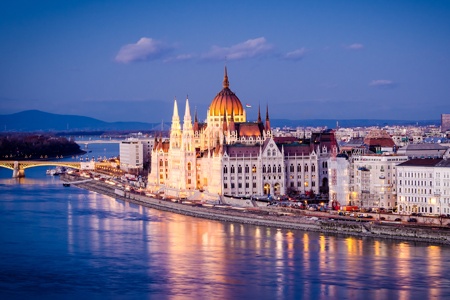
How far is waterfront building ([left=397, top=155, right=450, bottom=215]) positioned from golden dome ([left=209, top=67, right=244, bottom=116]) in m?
14.2

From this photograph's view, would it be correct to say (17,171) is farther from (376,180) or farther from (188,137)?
(376,180)

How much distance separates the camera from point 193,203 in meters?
43.4

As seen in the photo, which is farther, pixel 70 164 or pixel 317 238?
pixel 70 164

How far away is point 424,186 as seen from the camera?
1340 inches

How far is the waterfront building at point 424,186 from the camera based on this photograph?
33250 mm

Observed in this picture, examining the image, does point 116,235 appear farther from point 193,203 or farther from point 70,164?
point 70,164

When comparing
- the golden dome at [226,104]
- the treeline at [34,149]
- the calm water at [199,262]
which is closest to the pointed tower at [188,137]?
the golden dome at [226,104]

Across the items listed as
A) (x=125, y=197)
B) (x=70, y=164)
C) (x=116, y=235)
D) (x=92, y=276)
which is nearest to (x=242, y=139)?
(x=125, y=197)

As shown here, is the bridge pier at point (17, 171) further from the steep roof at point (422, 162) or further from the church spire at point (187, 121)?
the steep roof at point (422, 162)

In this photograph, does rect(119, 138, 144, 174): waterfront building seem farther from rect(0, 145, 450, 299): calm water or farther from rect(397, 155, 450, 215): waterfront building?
rect(397, 155, 450, 215): waterfront building

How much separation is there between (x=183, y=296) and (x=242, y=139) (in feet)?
74.3

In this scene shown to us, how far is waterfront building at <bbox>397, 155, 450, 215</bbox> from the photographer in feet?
109

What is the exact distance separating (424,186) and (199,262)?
30.0 ft

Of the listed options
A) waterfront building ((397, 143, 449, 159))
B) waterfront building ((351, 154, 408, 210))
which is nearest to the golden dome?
waterfront building ((397, 143, 449, 159))
